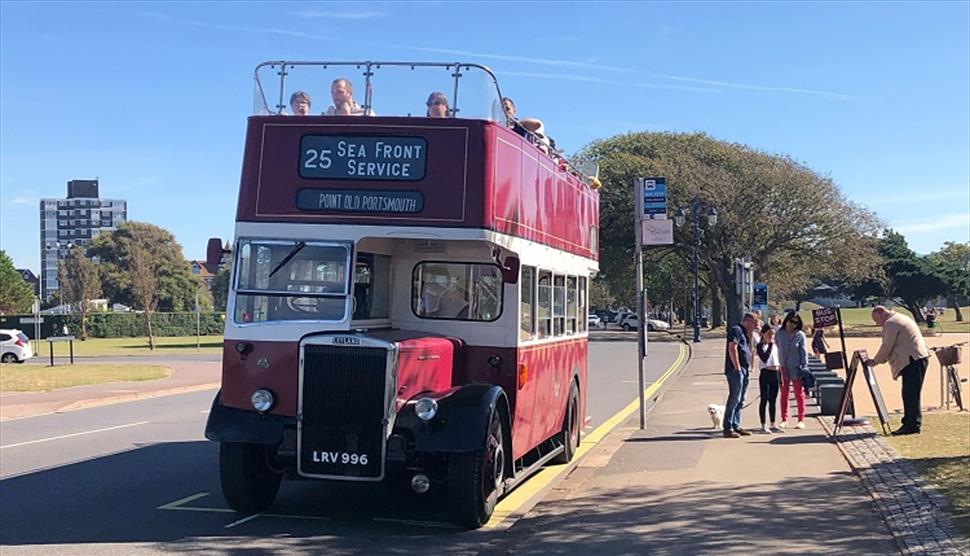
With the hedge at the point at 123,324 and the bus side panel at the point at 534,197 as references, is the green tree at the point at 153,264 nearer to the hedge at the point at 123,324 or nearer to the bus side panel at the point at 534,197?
the hedge at the point at 123,324

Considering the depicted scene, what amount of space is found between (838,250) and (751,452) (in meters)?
48.9

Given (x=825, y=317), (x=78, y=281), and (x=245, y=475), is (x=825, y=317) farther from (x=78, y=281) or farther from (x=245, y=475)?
(x=78, y=281)

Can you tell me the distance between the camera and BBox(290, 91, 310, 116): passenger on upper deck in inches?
366

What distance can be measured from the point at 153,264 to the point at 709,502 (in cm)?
10424

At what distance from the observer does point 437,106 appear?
→ 911cm

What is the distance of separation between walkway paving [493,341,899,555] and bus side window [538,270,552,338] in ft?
5.38

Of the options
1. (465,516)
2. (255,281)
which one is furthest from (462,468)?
(255,281)

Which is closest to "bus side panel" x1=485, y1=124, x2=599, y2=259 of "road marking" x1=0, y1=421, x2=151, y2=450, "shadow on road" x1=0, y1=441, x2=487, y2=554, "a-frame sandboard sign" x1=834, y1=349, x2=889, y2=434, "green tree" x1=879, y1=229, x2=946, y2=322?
"shadow on road" x1=0, y1=441, x2=487, y2=554

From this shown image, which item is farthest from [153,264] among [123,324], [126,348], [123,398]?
[123,398]

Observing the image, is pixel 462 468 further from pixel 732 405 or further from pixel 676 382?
pixel 676 382

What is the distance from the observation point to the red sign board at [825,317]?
1623cm

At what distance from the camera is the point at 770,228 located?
5803 cm

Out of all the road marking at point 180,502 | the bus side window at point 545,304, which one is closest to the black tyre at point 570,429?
the bus side window at point 545,304

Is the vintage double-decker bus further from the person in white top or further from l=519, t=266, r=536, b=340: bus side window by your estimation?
the person in white top
